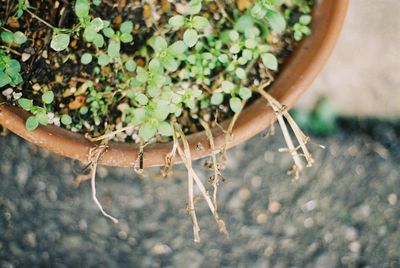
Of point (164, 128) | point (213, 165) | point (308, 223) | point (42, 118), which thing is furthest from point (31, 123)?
point (308, 223)

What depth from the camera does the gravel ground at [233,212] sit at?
142 cm

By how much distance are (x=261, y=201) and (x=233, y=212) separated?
9 centimetres

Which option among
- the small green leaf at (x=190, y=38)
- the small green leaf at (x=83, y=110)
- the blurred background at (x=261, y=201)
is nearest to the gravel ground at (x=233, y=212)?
the blurred background at (x=261, y=201)

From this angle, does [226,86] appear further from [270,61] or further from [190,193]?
[190,193]

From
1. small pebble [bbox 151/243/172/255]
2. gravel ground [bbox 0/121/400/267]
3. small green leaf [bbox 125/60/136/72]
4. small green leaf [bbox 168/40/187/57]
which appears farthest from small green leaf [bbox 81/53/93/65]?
small pebble [bbox 151/243/172/255]

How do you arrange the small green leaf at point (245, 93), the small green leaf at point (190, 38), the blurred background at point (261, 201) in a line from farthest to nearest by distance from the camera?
the blurred background at point (261, 201) < the small green leaf at point (245, 93) < the small green leaf at point (190, 38)

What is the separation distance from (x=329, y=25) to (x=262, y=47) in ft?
0.48

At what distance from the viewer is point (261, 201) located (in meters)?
1.44

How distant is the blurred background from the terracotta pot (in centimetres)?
34

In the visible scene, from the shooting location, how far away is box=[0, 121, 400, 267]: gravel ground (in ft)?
4.65

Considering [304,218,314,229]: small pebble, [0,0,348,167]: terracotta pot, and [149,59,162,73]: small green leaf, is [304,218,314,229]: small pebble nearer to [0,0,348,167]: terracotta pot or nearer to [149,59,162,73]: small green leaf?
[0,0,348,167]: terracotta pot

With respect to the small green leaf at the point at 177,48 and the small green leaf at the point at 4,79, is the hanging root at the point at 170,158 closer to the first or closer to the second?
the small green leaf at the point at 177,48

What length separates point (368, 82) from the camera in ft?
4.66

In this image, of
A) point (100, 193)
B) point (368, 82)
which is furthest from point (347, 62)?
point (100, 193)
